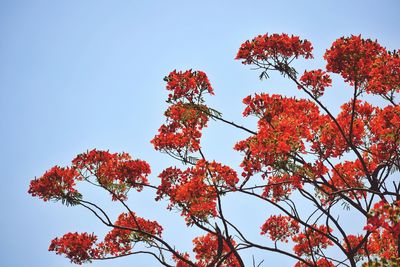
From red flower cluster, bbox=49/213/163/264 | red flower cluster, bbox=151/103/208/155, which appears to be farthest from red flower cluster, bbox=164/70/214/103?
red flower cluster, bbox=49/213/163/264

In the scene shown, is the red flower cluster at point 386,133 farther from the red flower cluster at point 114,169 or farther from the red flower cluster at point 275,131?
the red flower cluster at point 114,169

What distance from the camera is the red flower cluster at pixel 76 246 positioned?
10.1 metres

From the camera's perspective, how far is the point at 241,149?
7770 millimetres

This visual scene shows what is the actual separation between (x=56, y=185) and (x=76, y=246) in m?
2.01

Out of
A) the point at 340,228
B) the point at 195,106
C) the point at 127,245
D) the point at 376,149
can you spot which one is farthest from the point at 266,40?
the point at 127,245

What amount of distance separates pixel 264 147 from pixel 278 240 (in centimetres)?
529

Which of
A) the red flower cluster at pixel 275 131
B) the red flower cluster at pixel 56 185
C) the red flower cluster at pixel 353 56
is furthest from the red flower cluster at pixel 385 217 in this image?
the red flower cluster at pixel 56 185

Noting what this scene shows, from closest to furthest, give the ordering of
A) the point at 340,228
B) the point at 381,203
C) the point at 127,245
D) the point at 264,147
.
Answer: the point at 381,203
the point at 264,147
the point at 340,228
the point at 127,245

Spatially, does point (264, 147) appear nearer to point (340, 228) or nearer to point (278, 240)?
point (340, 228)

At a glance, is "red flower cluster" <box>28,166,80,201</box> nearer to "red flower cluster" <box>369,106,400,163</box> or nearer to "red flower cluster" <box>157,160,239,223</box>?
"red flower cluster" <box>157,160,239,223</box>

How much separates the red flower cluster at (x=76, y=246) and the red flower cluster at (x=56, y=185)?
5.00 ft

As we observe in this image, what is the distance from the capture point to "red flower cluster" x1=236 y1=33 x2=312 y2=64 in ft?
28.2

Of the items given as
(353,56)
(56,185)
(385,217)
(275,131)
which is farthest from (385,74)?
(56,185)

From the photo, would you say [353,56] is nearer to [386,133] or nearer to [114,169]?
[386,133]
